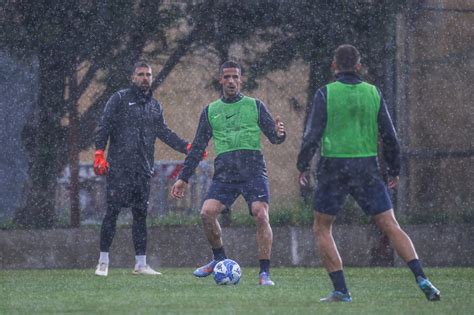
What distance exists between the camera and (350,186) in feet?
27.7

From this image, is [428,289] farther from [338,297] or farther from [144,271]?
[144,271]

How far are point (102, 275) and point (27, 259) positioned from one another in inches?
64.3

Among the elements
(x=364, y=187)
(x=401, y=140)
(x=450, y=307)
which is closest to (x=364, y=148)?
(x=364, y=187)

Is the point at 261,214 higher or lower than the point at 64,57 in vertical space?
lower

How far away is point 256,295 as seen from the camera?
9.05m

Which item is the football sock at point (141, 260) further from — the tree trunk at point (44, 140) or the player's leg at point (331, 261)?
the player's leg at point (331, 261)

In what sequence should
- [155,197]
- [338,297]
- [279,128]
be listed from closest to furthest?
[338,297]
[279,128]
[155,197]

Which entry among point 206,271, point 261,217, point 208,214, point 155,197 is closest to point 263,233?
point 261,217

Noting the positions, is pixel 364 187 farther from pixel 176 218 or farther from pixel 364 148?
pixel 176 218

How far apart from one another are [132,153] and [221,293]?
2.92m

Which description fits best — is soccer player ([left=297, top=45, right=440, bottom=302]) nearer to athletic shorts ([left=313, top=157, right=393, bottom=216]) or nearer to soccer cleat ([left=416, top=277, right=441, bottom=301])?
athletic shorts ([left=313, top=157, right=393, bottom=216])

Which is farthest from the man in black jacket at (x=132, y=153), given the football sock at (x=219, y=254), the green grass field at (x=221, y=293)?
the football sock at (x=219, y=254)

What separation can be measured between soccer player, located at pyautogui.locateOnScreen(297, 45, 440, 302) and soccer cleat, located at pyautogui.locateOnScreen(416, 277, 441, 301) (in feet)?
0.49

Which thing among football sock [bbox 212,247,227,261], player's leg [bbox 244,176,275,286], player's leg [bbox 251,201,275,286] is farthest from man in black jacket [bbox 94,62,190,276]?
player's leg [bbox 251,201,275,286]
